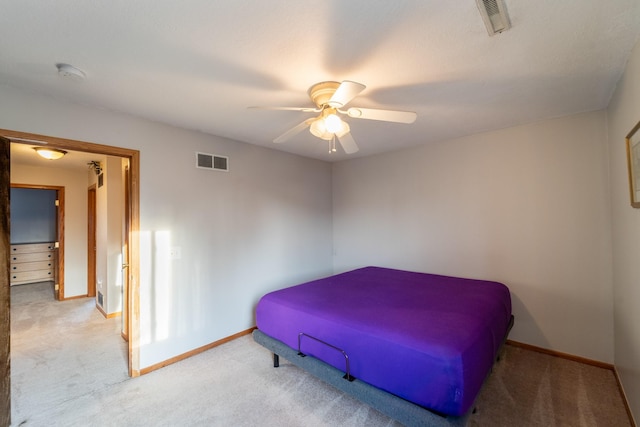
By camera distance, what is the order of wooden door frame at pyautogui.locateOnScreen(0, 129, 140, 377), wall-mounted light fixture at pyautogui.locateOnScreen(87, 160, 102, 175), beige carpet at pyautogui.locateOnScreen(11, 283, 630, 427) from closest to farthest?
beige carpet at pyautogui.locateOnScreen(11, 283, 630, 427), wooden door frame at pyautogui.locateOnScreen(0, 129, 140, 377), wall-mounted light fixture at pyautogui.locateOnScreen(87, 160, 102, 175)

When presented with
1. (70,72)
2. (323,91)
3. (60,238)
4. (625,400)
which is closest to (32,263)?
(60,238)

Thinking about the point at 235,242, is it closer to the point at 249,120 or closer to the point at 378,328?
the point at 249,120

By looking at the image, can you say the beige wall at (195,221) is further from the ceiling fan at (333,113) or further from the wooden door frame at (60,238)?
the wooden door frame at (60,238)

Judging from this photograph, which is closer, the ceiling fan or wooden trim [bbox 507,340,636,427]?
the ceiling fan

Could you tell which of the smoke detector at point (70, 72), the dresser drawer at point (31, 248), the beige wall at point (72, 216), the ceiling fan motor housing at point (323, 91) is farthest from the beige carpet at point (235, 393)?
the dresser drawer at point (31, 248)

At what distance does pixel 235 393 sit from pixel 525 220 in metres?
3.31

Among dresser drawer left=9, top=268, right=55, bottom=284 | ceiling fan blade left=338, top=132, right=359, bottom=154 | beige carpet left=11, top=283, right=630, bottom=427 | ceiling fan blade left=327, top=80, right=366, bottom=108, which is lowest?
beige carpet left=11, top=283, right=630, bottom=427

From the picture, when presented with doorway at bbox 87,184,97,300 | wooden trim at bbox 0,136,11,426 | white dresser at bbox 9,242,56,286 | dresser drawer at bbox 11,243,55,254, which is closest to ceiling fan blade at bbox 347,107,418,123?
wooden trim at bbox 0,136,11,426

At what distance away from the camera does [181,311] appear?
2.76 m

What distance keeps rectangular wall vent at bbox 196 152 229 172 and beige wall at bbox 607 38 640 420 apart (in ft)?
11.2

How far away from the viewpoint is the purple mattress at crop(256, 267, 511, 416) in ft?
4.76

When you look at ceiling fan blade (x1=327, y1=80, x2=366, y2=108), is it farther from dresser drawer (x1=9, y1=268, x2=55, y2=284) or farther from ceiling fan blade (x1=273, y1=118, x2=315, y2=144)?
dresser drawer (x1=9, y1=268, x2=55, y2=284)

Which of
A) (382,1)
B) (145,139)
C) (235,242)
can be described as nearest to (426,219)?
(235,242)

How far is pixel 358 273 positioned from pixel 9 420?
3.19m
